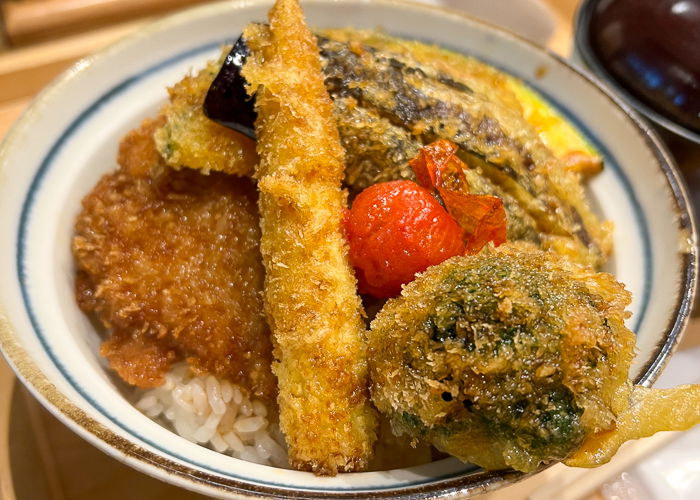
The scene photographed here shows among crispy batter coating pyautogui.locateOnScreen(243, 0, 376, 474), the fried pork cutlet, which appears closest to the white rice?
the fried pork cutlet

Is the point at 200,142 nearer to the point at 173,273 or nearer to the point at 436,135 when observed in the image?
the point at 173,273

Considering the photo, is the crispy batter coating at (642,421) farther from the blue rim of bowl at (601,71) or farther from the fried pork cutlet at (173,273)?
the blue rim of bowl at (601,71)

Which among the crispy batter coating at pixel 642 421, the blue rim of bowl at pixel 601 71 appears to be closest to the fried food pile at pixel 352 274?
the crispy batter coating at pixel 642 421

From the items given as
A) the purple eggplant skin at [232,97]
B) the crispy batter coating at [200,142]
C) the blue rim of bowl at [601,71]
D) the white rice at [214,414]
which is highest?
the purple eggplant skin at [232,97]

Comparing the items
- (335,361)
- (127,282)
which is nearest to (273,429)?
(335,361)

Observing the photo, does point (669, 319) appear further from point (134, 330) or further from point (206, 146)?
point (134, 330)

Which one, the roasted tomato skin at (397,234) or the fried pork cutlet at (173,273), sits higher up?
the roasted tomato skin at (397,234)
